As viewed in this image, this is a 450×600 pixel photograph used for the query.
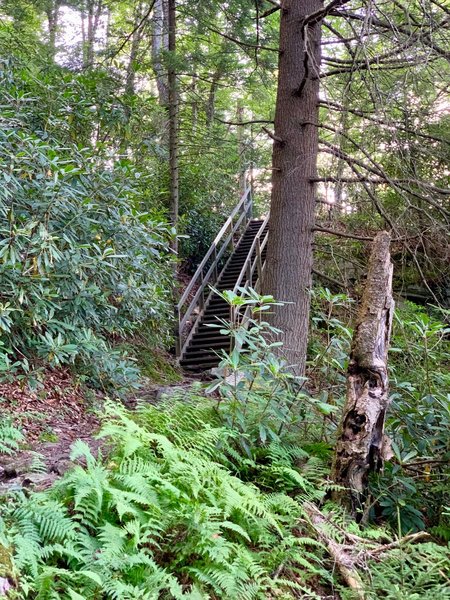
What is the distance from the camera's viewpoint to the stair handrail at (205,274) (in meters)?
7.75

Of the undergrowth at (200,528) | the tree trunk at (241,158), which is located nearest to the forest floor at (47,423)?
the undergrowth at (200,528)

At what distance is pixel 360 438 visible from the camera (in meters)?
2.41

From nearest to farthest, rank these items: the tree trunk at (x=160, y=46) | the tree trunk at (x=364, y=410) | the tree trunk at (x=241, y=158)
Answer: the tree trunk at (x=364, y=410), the tree trunk at (x=160, y=46), the tree trunk at (x=241, y=158)

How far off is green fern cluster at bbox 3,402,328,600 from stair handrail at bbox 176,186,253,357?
292 centimetres

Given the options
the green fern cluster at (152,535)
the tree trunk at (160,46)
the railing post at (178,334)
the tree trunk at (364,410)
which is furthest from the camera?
the tree trunk at (160,46)

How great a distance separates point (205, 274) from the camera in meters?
10.9

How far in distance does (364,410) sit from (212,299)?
719cm

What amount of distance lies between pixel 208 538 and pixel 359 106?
14.6ft

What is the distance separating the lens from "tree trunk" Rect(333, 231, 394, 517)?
94.3 inches

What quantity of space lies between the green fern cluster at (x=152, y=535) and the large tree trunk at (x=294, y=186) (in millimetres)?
2648

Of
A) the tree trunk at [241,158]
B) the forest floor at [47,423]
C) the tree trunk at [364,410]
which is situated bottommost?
the forest floor at [47,423]

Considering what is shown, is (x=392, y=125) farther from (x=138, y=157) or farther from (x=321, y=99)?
(x=138, y=157)

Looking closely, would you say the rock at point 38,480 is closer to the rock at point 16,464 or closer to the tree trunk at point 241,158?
the rock at point 16,464

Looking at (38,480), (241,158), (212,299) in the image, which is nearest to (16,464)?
(38,480)
